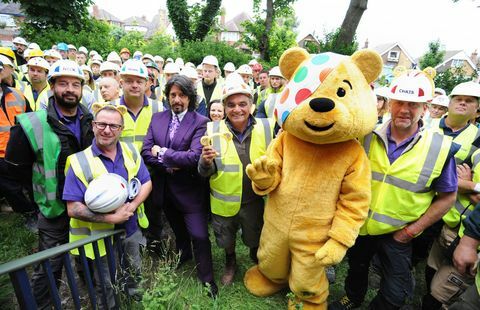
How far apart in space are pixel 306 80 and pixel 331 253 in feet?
4.26

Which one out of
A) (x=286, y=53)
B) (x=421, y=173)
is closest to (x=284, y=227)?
(x=421, y=173)

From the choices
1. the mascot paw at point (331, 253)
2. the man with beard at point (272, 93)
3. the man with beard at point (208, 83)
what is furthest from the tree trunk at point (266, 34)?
the mascot paw at point (331, 253)

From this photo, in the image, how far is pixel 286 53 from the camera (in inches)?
86.5

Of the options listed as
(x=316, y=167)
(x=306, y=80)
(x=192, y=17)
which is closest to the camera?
(x=306, y=80)

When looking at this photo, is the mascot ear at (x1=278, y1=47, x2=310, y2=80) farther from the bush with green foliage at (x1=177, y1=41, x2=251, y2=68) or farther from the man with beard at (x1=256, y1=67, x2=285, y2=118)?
the bush with green foliage at (x1=177, y1=41, x2=251, y2=68)

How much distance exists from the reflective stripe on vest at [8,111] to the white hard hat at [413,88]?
488 centimetres

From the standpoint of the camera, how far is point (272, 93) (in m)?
6.61

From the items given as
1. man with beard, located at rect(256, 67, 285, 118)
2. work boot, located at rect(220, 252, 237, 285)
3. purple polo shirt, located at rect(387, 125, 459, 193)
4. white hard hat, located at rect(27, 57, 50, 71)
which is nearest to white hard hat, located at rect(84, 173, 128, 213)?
work boot, located at rect(220, 252, 237, 285)

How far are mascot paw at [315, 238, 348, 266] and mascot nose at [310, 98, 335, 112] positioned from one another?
3.31ft

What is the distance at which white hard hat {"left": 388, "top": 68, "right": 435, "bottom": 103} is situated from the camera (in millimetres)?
2227

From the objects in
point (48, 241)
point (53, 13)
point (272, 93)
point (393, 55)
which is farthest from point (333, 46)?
point (393, 55)

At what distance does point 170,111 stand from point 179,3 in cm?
2193

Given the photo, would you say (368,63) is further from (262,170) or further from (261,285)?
(261,285)

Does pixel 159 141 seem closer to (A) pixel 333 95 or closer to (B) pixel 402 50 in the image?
(A) pixel 333 95
